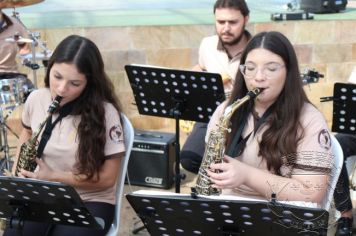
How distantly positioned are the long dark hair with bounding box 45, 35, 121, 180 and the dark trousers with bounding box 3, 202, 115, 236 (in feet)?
0.53

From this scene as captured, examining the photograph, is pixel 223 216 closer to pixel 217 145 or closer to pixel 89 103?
pixel 217 145

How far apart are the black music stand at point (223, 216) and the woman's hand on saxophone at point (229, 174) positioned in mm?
231

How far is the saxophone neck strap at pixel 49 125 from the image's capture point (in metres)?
2.82

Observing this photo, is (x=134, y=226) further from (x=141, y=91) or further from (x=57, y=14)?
(x=57, y=14)

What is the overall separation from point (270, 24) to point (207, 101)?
291 cm

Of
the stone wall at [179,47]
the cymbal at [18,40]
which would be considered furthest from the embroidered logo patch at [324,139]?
the stone wall at [179,47]

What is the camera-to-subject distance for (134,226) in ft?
13.2

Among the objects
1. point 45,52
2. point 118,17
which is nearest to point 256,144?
point 45,52

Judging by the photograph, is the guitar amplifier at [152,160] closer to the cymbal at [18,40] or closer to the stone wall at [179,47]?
the cymbal at [18,40]

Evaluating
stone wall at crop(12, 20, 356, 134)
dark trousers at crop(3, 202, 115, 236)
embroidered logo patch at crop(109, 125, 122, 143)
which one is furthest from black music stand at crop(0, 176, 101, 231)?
stone wall at crop(12, 20, 356, 134)

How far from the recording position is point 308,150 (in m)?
2.39

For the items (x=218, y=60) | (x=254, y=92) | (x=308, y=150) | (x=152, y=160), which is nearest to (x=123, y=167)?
(x=254, y=92)

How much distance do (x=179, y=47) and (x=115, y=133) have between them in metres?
3.32

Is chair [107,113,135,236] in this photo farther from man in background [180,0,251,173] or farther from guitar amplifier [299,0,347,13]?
guitar amplifier [299,0,347,13]
